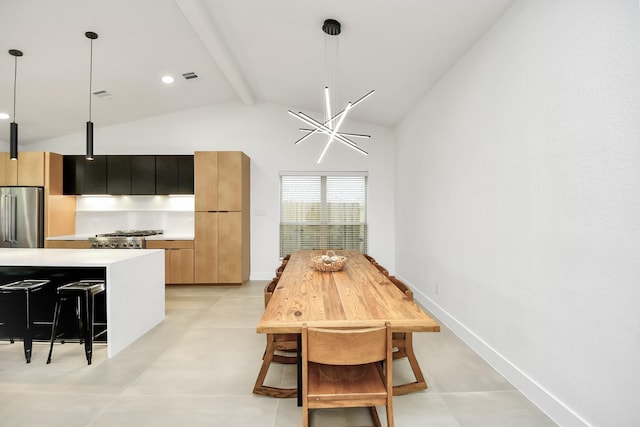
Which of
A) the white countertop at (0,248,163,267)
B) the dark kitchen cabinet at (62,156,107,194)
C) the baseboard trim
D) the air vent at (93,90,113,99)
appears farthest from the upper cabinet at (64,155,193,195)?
the baseboard trim

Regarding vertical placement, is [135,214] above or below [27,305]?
above

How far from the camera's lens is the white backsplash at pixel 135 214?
18.8 feet

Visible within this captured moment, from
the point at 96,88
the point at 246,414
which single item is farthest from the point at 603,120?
the point at 96,88

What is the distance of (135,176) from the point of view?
17.9 feet

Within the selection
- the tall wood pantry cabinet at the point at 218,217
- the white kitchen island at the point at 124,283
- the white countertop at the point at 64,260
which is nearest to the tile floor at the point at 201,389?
the white kitchen island at the point at 124,283

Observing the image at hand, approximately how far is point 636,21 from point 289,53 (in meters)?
3.17

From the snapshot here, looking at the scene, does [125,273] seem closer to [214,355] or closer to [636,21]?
[214,355]

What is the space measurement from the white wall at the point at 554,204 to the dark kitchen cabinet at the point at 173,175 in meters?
4.28

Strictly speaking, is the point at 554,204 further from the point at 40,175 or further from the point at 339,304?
the point at 40,175

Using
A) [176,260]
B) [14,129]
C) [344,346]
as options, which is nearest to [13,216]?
[176,260]

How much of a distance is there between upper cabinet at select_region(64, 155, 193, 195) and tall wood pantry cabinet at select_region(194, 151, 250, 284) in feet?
1.28

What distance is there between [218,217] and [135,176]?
1.68 meters

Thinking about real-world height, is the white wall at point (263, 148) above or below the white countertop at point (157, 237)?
above

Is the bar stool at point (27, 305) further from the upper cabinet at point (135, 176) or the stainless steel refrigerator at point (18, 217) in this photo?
the stainless steel refrigerator at point (18, 217)
